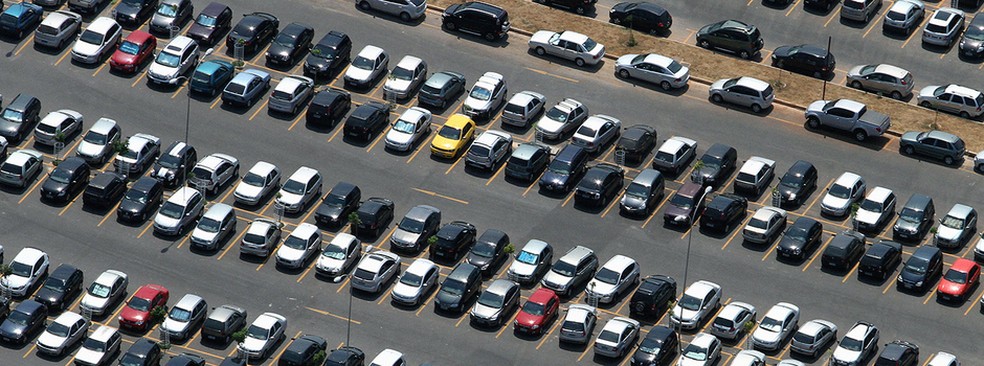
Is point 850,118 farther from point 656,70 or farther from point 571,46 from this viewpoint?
point 571,46

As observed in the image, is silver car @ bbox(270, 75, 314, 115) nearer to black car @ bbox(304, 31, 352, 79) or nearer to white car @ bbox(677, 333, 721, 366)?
black car @ bbox(304, 31, 352, 79)

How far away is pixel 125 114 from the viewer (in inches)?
5600

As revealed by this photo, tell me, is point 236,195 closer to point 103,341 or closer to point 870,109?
point 103,341

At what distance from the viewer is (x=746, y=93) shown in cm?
14350

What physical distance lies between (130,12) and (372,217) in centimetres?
2605

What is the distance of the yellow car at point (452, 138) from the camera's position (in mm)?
138625

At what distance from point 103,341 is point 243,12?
34.4m

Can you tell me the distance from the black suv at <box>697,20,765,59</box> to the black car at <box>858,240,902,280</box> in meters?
21.5

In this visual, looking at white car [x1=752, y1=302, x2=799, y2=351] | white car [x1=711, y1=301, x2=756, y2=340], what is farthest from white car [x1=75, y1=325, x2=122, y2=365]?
white car [x1=752, y1=302, x2=799, y2=351]

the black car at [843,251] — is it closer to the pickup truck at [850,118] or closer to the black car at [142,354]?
the pickup truck at [850,118]

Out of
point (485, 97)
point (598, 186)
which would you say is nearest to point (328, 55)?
point (485, 97)

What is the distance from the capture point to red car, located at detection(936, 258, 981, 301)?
127750 mm

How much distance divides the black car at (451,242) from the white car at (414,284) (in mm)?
2202

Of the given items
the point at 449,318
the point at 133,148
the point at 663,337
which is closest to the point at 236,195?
the point at 133,148
